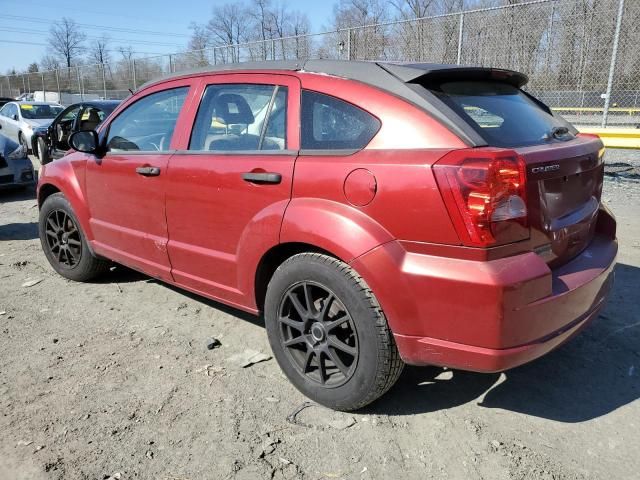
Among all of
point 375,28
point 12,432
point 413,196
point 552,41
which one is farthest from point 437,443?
point 375,28

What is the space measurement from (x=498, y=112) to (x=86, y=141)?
122 inches

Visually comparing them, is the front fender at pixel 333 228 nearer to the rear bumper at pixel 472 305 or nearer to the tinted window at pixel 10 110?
the rear bumper at pixel 472 305

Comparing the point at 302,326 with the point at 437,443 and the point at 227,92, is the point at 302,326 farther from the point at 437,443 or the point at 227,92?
the point at 227,92

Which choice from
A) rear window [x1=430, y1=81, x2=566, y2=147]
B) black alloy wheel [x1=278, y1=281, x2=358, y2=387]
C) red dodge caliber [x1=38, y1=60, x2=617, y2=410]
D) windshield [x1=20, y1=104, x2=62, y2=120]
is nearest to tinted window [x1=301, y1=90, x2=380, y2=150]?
red dodge caliber [x1=38, y1=60, x2=617, y2=410]

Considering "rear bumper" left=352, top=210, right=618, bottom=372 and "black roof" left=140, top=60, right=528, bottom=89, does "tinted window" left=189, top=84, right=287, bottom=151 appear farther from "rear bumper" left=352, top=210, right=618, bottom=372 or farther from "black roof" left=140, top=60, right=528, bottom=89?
"rear bumper" left=352, top=210, right=618, bottom=372

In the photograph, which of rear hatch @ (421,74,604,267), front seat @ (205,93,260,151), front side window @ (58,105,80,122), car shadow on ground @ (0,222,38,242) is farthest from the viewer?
front side window @ (58,105,80,122)

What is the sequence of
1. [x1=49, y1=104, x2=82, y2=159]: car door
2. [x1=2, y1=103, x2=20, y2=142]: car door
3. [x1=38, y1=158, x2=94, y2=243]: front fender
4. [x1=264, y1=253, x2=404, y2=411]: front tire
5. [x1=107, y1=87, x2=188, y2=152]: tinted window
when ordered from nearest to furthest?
[x1=264, y1=253, x2=404, y2=411]: front tire
[x1=107, y1=87, x2=188, y2=152]: tinted window
[x1=38, y1=158, x2=94, y2=243]: front fender
[x1=49, y1=104, x2=82, y2=159]: car door
[x1=2, y1=103, x2=20, y2=142]: car door

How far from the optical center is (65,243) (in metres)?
4.71

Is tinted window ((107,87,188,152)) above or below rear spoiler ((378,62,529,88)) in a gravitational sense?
below

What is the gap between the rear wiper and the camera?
277 cm

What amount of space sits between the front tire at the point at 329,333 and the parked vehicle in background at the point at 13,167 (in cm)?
794

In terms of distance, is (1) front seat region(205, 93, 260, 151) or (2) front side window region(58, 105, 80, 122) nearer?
(1) front seat region(205, 93, 260, 151)

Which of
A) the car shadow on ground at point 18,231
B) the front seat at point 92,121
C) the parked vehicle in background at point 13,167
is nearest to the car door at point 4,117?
the front seat at point 92,121

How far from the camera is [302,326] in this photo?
9.15 ft
